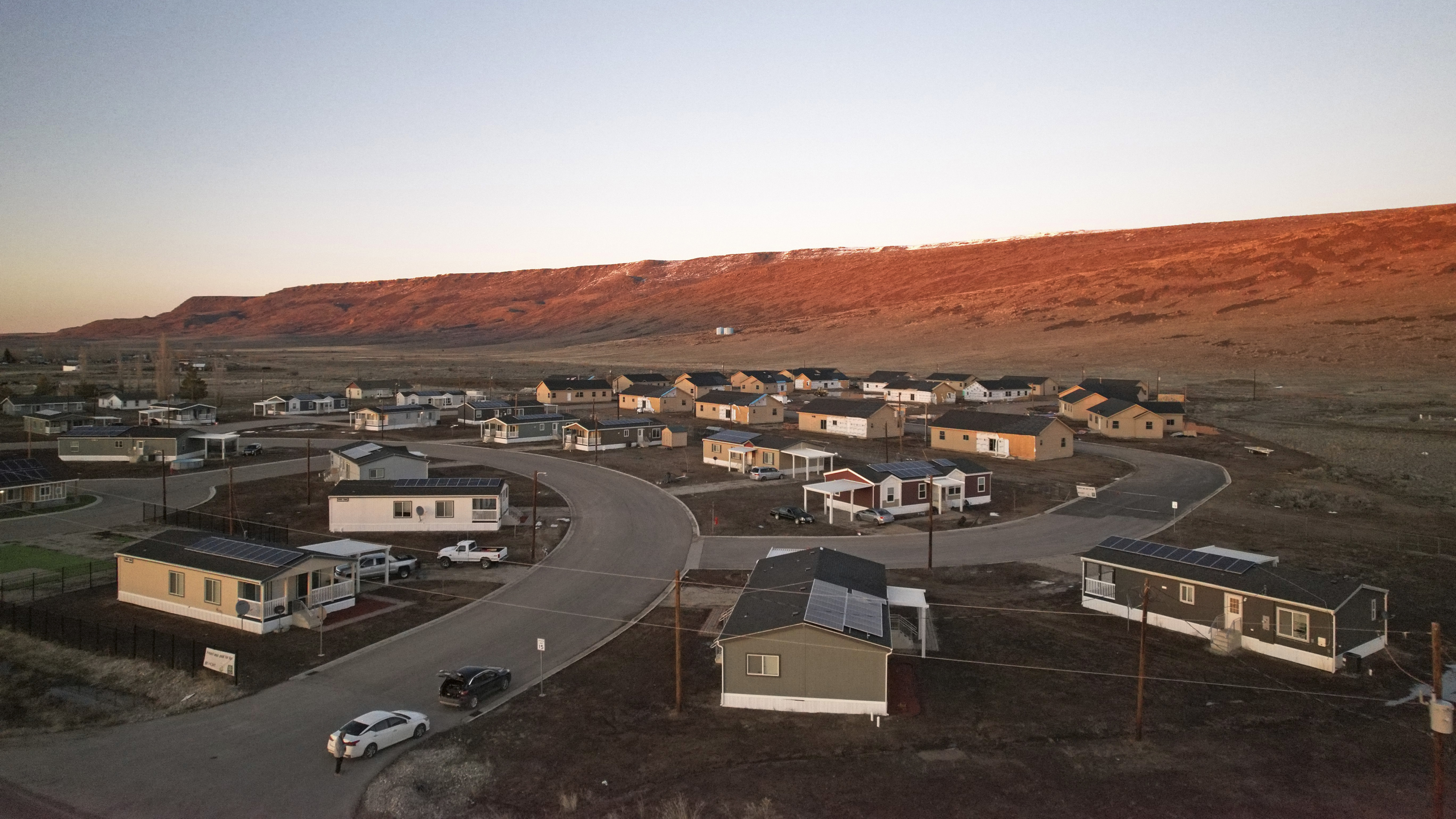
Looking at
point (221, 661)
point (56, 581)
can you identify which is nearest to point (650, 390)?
point (56, 581)

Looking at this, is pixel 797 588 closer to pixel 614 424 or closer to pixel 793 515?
pixel 793 515

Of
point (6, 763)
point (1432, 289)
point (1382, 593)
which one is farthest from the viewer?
point (1432, 289)

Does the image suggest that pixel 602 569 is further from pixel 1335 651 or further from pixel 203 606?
pixel 1335 651

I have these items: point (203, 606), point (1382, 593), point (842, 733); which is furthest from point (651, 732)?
point (1382, 593)

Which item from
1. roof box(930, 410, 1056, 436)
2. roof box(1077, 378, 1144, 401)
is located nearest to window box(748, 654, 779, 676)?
roof box(930, 410, 1056, 436)

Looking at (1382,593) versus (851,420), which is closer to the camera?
(1382,593)

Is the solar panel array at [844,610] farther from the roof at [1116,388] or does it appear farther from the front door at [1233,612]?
the roof at [1116,388]
